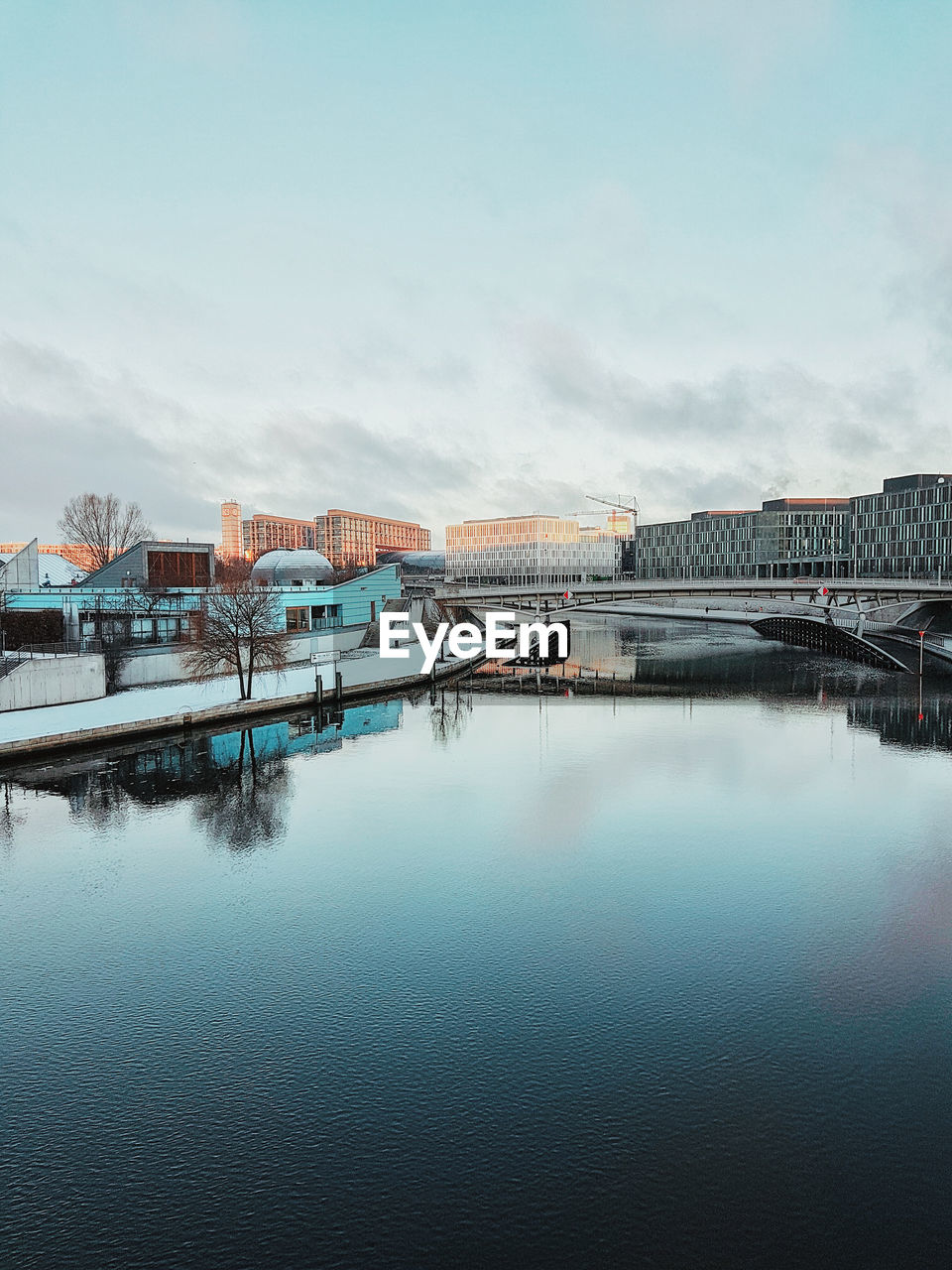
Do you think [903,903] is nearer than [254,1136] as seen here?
No

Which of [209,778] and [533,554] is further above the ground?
[533,554]

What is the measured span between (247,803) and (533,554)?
106 meters

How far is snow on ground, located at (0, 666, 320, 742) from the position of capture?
2617cm

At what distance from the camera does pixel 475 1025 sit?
11273 millimetres

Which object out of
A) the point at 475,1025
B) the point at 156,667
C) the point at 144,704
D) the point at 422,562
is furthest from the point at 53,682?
the point at 422,562

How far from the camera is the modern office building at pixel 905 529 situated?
93812 mm

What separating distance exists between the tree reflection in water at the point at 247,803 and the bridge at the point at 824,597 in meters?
33.6

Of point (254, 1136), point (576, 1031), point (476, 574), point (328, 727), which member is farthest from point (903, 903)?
point (476, 574)

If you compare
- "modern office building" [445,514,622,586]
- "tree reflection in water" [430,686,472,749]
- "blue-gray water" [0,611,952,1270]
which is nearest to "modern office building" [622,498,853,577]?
"modern office building" [445,514,622,586]

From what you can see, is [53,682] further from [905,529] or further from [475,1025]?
[905,529]

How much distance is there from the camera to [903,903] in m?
15.0

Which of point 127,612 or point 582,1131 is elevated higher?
point 127,612

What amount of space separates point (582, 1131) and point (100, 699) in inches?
968

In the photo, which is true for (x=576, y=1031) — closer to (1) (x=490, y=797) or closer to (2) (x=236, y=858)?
(2) (x=236, y=858)
